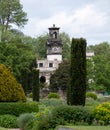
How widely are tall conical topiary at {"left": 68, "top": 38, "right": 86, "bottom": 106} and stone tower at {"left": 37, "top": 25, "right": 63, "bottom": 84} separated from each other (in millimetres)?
74113

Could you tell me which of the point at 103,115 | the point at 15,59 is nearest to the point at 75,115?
the point at 103,115

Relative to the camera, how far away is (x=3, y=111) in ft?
91.6

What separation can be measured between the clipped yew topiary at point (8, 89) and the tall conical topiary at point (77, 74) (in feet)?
10.5

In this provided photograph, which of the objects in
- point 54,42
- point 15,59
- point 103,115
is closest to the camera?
point 103,115

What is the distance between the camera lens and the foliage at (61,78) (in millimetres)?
89312

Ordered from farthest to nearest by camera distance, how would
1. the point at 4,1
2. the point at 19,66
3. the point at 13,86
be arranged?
the point at 4,1 < the point at 19,66 < the point at 13,86

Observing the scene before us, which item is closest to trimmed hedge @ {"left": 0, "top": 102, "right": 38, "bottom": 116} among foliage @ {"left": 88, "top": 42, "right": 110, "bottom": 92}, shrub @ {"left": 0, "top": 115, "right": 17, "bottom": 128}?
shrub @ {"left": 0, "top": 115, "right": 17, "bottom": 128}

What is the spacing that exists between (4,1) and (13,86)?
5903 centimetres

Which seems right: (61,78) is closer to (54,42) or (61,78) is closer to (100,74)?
(100,74)

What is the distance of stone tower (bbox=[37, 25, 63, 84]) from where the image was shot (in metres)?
108

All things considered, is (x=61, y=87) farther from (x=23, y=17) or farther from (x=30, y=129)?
(x=30, y=129)

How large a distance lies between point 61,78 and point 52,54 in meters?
27.3

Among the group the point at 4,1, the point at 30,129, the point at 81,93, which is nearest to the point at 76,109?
Result: the point at 30,129

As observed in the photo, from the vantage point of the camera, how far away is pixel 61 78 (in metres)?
90.4
